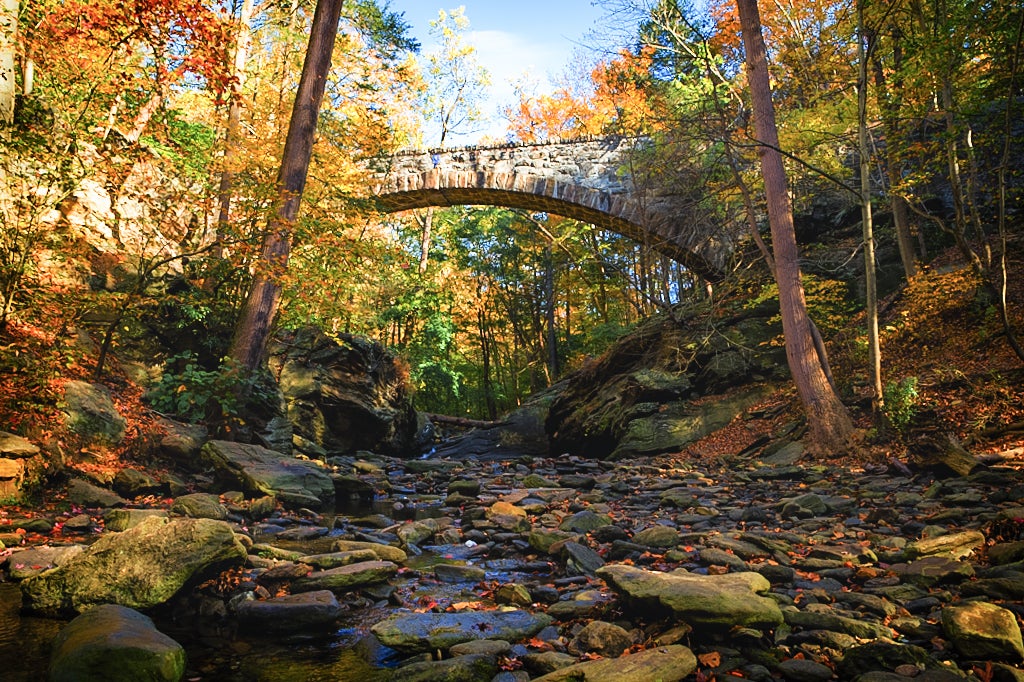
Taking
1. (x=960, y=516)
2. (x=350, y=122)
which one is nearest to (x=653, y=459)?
(x=960, y=516)

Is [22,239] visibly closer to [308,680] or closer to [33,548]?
[33,548]

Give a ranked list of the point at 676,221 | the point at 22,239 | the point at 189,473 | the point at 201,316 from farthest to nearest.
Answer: the point at 676,221 < the point at 201,316 < the point at 189,473 < the point at 22,239

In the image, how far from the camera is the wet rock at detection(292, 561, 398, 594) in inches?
159

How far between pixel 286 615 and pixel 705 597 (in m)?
2.42

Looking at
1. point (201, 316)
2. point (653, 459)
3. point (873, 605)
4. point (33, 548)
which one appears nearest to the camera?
point (873, 605)

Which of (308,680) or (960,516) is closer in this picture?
(308,680)

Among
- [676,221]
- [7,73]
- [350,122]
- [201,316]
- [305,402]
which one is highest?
[350,122]

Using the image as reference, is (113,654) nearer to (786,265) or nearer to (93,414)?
(93,414)

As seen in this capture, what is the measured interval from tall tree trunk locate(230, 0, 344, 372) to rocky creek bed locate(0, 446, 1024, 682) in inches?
133

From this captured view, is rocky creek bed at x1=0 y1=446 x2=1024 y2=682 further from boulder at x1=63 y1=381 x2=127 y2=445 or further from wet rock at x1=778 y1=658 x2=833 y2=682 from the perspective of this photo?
boulder at x1=63 y1=381 x2=127 y2=445

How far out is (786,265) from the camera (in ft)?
31.0

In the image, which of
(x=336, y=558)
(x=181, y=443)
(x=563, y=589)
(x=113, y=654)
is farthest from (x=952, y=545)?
(x=181, y=443)

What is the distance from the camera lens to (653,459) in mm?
10914

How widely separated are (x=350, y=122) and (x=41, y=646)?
17555 millimetres
